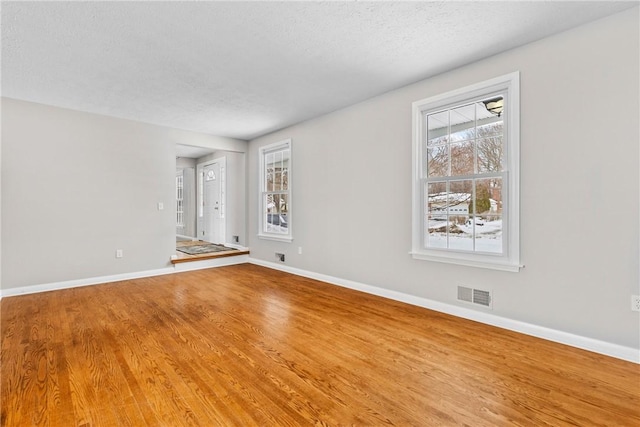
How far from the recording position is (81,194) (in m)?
4.20

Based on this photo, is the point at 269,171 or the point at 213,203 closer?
the point at 269,171

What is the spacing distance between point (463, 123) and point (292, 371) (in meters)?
2.81

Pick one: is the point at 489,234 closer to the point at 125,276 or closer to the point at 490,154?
the point at 490,154

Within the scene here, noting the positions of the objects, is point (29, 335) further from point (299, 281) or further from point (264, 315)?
point (299, 281)

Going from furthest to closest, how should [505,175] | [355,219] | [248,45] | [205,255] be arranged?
[205,255] → [355,219] → [505,175] → [248,45]

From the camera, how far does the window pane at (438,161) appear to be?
3178 mm

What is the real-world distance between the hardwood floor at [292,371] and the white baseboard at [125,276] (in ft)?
2.56

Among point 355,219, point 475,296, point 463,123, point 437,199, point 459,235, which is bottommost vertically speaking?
point 475,296

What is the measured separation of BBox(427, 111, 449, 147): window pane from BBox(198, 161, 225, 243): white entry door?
198 inches

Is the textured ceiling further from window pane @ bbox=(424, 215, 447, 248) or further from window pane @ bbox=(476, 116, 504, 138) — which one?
window pane @ bbox=(424, 215, 447, 248)

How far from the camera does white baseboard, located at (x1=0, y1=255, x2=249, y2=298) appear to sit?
3.78 metres

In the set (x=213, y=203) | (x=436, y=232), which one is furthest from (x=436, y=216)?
(x=213, y=203)

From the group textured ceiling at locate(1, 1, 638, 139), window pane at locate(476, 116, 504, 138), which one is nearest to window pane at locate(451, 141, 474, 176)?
window pane at locate(476, 116, 504, 138)

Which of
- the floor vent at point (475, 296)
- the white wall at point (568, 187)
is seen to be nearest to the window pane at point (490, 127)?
the white wall at point (568, 187)
